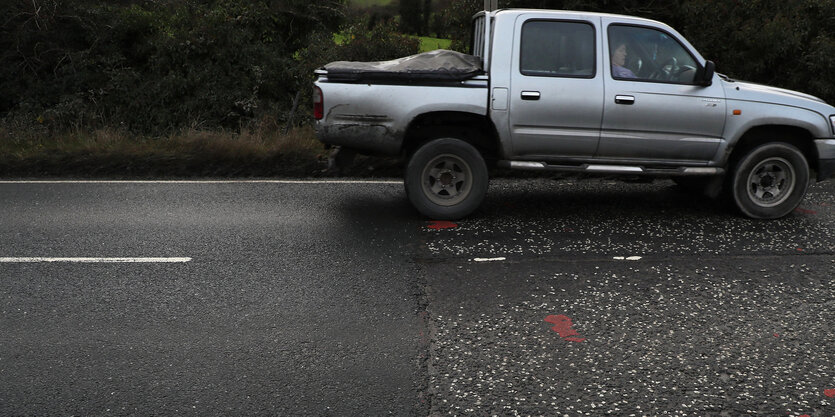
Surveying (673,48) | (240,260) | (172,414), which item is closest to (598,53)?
(673,48)

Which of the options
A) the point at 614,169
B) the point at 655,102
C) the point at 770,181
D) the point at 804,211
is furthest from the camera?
the point at 804,211

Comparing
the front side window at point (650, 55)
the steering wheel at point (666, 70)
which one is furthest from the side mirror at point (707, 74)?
the steering wheel at point (666, 70)

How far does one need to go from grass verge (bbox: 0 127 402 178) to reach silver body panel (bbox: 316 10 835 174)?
265 centimetres

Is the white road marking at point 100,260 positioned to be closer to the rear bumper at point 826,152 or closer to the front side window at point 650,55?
the front side window at point 650,55

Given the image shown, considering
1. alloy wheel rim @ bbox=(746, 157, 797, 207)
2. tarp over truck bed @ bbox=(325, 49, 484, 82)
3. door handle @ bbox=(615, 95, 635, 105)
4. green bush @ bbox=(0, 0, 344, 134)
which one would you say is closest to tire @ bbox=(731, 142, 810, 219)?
alloy wheel rim @ bbox=(746, 157, 797, 207)

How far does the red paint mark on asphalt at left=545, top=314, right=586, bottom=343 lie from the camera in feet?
15.5

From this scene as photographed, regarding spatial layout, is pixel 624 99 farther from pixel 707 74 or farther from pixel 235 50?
pixel 235 50

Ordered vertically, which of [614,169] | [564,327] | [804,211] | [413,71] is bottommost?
[804,211]

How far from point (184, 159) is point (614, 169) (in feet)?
19.3

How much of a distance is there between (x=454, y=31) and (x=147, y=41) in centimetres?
592

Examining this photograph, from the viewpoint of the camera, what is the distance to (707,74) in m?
7.25

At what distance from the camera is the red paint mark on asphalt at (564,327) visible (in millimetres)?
4727

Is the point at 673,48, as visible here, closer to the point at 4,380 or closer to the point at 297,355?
the point at 297,355

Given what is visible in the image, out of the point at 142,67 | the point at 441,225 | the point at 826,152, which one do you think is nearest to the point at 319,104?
the point at 441,225
